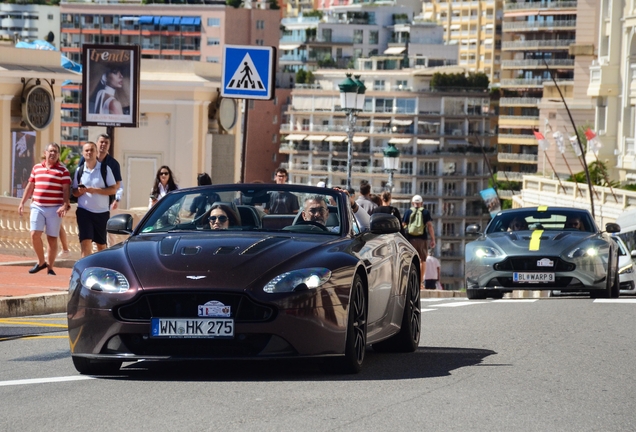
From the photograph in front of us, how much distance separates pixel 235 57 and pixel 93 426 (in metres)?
13.1

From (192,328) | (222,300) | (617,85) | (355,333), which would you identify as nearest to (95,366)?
(192,328)

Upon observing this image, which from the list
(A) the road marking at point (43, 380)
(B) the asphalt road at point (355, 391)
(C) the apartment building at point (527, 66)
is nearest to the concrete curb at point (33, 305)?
(B) the asphalt road at point (355, 391)

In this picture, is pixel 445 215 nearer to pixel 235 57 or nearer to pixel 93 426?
pixel 235 57

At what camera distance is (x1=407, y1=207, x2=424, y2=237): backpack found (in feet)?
90.2

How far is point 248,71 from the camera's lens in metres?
21.1

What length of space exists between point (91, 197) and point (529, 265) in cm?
590

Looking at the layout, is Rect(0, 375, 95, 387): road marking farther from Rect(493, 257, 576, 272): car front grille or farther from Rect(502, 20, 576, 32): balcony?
Rect(502, 20, 576, 32): balcony

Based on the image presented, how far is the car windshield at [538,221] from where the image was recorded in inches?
896

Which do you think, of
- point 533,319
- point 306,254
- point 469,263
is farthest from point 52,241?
point 306,254

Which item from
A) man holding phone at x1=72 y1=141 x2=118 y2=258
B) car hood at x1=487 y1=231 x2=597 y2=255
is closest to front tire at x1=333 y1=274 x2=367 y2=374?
man holding phone at x1=72 y1=141 x2=118 y2=258

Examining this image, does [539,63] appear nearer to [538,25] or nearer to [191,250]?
[538,25]

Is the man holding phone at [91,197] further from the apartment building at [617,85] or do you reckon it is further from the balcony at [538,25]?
the balcony at [538,25]

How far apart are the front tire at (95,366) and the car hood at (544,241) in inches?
462

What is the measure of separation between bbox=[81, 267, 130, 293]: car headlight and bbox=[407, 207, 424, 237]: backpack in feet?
57.0
